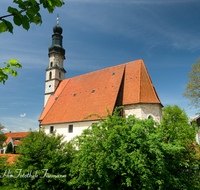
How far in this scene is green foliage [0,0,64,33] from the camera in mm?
1762

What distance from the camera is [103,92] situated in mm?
19094

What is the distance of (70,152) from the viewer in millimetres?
10742

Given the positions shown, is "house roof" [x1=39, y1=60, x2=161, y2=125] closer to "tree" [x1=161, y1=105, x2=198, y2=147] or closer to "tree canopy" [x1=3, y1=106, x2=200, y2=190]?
"tree" [x1=161, y1=105, x2=198, y2=147]

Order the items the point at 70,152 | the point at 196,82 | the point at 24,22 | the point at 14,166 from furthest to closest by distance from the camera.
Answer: the point at 196,82, the point at 70,152, the point at 14,166, the point at 24,22

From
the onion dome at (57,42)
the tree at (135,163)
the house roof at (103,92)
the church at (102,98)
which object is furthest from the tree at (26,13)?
the onion dome at (57,42)

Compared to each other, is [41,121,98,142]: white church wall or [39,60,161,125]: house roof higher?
[39,60,161,125]: house roof

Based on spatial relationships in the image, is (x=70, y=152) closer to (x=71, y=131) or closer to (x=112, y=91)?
(x=71, y=131)

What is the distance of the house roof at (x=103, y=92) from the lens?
56.4 feet

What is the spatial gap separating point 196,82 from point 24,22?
18.6 m

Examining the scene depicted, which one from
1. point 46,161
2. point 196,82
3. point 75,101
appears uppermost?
point 196,82

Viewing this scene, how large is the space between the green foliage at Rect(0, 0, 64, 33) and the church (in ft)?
42.5

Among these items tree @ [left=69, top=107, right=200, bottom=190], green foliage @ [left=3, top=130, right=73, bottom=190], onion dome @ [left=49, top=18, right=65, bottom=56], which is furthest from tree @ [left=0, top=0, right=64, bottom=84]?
onion dome @ [left=49, top=18, right=65, bottom=56]

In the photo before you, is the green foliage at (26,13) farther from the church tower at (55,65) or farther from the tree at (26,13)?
the church tower at (55,65)

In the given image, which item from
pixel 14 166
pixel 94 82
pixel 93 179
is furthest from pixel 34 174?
pixel 94 82
